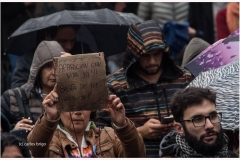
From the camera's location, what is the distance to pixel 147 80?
9031 mm

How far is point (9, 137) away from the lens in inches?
285

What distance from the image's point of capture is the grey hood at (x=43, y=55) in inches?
353

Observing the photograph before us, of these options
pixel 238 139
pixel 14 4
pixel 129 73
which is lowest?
pixel 238 139

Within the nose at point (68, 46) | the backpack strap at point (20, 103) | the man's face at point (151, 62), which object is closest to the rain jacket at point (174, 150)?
the man's face at point (151, 62)

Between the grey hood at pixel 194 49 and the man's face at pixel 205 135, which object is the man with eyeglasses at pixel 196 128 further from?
the grey hood at pixel 194 49

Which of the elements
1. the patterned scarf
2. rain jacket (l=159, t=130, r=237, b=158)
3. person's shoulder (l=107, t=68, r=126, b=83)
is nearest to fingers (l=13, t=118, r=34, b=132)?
person's shoulder (l=107, t=68, r=126, b=83)

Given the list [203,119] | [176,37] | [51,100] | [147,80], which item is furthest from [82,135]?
[176,37]

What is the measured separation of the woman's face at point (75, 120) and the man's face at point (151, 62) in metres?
1.07

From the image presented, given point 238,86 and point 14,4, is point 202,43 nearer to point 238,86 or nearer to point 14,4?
point 238,86

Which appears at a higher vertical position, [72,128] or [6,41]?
[6,41]

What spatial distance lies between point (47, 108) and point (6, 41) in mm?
3812

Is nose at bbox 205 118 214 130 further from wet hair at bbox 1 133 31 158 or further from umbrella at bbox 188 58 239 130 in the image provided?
wet hair at bbox 1 133 31 158

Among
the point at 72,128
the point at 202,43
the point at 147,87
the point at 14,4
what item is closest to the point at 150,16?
the point at 14,4

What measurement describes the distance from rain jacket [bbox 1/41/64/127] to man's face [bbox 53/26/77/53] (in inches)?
32.8
